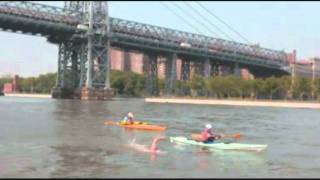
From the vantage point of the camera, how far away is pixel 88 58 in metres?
172

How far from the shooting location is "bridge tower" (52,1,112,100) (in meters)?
172

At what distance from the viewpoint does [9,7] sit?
518 ft

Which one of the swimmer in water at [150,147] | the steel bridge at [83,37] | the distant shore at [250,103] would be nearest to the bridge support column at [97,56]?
the steel bridge at [83,37]

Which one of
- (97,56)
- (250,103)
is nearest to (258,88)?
(250,103)

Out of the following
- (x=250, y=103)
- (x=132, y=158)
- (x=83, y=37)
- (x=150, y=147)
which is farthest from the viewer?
(x=83, y=37)

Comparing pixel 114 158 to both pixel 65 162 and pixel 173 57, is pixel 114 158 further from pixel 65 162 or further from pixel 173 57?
pixel 173 57

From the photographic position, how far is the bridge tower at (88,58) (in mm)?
172000

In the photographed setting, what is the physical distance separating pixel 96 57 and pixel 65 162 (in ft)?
484

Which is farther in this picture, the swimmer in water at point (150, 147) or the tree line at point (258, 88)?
the tree line at point (258, 88)

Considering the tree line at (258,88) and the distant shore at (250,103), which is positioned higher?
the tree line at (258,88)

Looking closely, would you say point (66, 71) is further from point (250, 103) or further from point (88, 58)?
point (250, 103)

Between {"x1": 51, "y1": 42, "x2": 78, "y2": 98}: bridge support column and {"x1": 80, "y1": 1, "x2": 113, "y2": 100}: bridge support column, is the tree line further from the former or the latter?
{"x1": 51, "y1": 42, "x2": 78, "y2": 98}: bridge support column

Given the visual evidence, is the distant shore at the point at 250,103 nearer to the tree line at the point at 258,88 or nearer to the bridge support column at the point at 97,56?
the tree line at the point at 258,88

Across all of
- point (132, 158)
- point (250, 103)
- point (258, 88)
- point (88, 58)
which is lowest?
point (132, 158)
